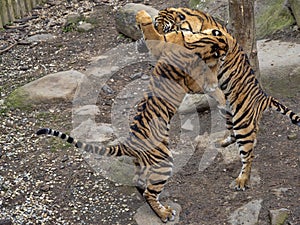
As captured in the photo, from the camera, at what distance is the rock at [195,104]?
682 centimetres

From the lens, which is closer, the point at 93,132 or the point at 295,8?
the point at 93,132

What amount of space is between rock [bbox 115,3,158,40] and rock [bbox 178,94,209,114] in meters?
2.39

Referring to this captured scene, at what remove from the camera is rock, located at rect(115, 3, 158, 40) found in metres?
9.00

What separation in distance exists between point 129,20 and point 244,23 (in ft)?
10.7

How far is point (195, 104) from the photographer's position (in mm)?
6836

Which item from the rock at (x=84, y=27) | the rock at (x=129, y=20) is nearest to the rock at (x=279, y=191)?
the rock at (x=129, y=20)

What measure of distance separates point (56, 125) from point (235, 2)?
2757 millimetres

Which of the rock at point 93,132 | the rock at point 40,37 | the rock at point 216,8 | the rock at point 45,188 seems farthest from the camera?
the rock at point 40,37

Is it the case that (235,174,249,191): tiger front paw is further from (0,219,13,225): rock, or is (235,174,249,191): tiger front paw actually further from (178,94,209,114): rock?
(0,219,13,225): rock

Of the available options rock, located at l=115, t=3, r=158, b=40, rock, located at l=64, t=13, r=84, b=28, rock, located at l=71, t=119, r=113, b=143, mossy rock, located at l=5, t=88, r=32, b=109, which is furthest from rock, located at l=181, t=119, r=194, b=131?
rock, located at l=64, t=13, r=84, b=28

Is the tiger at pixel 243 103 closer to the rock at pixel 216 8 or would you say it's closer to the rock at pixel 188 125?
the rock at pixel 188 125

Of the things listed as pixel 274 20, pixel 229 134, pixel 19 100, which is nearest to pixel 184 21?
pixel 229 134

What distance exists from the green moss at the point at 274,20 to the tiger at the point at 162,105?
322 centimetres

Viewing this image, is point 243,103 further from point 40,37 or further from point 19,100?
point 40,37
